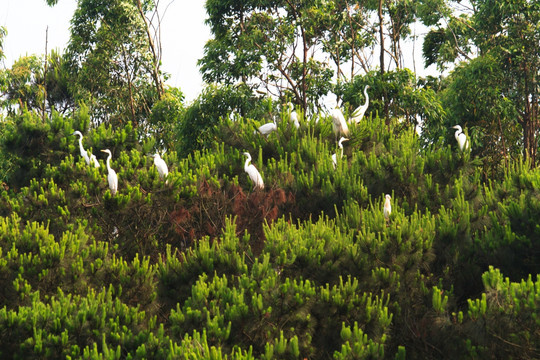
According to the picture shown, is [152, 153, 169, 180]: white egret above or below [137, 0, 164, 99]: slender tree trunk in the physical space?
below

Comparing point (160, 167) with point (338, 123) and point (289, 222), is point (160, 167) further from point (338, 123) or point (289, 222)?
point (338, 123)

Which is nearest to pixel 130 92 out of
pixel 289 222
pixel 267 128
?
pixel 267 128

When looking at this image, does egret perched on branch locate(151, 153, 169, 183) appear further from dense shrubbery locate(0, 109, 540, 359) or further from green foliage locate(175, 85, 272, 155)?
green foliage locate(175, 85, 272, 155)

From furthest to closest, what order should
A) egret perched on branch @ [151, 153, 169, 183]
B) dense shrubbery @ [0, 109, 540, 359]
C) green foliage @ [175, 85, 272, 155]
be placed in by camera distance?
1. green foliage @ [175, 85, 272, 155]
2. egret perched on branch @ [151, 153, 169, 183]
3. dense shrubbery @ [0, 109, 540, 359]

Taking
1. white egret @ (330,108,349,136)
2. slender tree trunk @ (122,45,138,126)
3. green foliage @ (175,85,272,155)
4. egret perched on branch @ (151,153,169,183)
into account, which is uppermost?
slender tree trunk @ (122,45,138,126)

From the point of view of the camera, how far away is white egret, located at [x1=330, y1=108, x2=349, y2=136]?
38.9 ft

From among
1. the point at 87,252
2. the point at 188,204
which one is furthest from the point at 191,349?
the point at 188,204

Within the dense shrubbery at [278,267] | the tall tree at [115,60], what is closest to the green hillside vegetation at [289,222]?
the dense shrubbery at [278,267]

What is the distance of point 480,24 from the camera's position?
16031 millimetres

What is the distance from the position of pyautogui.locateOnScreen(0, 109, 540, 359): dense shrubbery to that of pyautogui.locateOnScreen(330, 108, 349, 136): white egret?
3.59ft

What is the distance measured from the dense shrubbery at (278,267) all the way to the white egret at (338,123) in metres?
1.09

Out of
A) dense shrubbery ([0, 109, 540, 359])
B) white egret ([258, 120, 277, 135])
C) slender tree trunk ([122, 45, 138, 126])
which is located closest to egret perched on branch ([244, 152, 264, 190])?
dense shrubbery ([0, 109, 540, 359])

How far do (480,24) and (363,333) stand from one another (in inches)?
470

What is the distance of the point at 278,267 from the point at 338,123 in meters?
5.63
